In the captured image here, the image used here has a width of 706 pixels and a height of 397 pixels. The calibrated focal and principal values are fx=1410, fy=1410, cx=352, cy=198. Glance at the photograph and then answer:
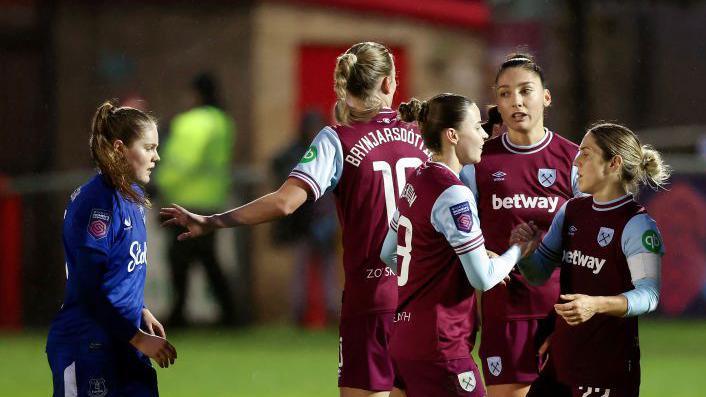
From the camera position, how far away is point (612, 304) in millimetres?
5012

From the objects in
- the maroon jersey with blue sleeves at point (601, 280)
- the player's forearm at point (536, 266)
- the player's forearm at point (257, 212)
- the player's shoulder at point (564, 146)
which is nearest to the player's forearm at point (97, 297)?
the player's forearm at point (257, 212)

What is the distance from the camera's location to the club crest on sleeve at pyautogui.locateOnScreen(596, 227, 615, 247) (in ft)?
17.3

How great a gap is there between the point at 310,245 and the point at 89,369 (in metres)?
7.94

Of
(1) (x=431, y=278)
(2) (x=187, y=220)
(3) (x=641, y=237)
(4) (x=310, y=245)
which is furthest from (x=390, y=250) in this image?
(4) (x=310, y=245)

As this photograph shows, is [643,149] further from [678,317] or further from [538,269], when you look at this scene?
[678,317]

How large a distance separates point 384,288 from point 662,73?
36.2ft

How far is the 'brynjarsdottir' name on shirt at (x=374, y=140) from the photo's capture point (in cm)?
589

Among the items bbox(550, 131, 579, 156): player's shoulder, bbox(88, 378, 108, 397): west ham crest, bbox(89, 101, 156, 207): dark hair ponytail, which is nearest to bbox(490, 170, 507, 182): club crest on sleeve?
bbox(550, 131, 579, 156): player's shoulder

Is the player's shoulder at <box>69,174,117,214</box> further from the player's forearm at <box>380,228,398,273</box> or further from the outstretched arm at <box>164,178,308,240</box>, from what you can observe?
the player's forearm at <box>380,228,398,273</box>

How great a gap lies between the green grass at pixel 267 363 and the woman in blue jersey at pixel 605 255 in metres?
3.71

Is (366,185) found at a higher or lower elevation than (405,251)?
higher

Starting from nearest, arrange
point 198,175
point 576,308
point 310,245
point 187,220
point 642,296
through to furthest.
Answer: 1. point 576,308
2. point 642,296
3. point 187,220
4. point 198,175
5. point 310,245

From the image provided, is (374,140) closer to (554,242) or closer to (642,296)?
(554,242)

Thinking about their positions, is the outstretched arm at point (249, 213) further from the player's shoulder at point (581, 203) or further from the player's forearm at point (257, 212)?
the player's shoulder at point (581, 203)
